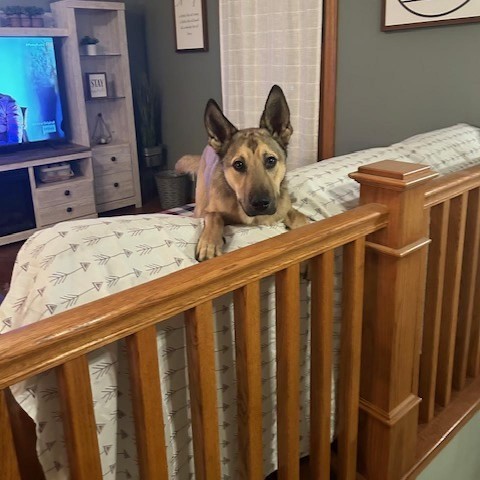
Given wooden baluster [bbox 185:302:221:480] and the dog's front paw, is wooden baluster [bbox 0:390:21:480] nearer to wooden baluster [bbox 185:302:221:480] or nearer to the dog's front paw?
wooden baluster [bbox 185:302:221:480]

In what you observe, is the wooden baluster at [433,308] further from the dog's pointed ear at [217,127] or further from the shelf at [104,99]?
the shelf at [104,99]

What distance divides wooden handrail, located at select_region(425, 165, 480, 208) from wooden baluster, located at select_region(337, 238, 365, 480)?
260mm

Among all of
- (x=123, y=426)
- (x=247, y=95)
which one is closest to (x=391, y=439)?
(x=123, y=426)

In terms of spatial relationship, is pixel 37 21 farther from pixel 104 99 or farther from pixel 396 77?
pixel 396 77

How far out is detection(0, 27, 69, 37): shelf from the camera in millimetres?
3798

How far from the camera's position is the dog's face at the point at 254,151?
5.15 feet

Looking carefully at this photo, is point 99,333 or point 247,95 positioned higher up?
point 247,95

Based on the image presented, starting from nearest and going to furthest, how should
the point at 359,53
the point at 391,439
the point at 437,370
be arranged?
the point at 391,439
the point at 437,370
the point at 359,53

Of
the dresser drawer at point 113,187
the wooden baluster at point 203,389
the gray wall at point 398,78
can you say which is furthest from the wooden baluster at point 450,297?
the dresser drawer at point 113,187

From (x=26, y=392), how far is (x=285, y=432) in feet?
1.99

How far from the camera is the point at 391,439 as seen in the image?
1.47 meters

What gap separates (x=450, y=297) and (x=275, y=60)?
95.5 inches

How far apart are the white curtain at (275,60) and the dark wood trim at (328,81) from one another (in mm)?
34

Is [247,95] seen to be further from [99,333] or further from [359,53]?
[99,333]
